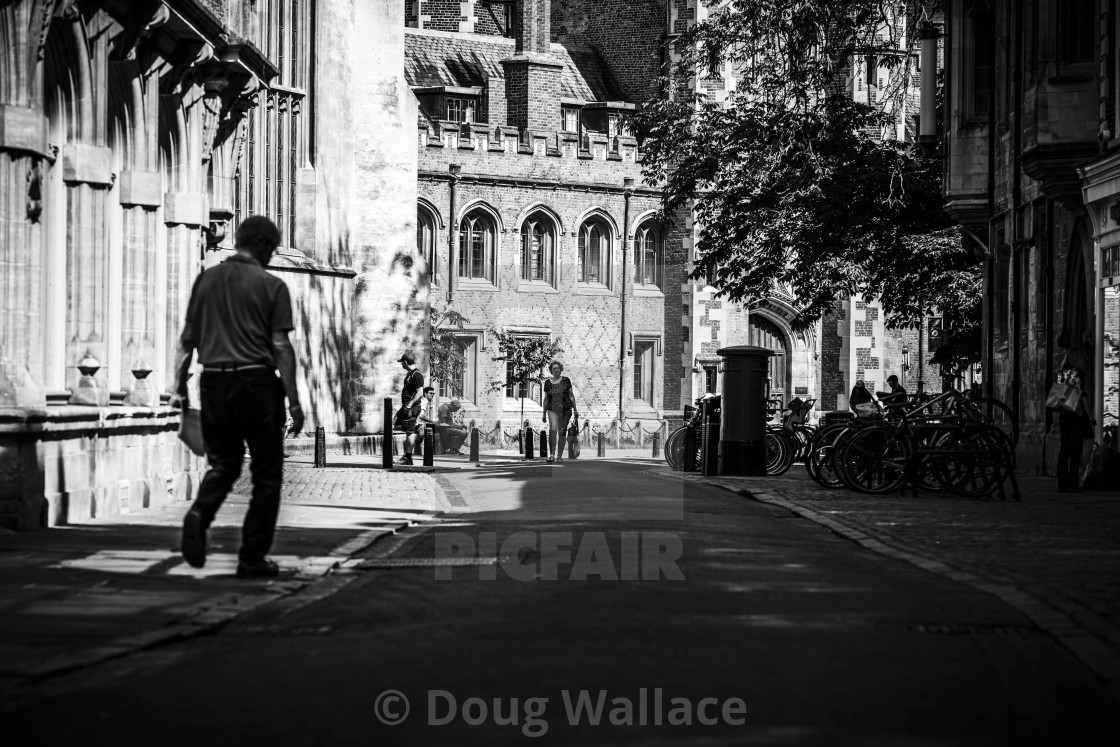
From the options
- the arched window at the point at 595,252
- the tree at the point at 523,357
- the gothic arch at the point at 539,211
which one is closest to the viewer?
the tree at the point at 523,357

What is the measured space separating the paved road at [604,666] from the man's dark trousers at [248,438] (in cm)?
51

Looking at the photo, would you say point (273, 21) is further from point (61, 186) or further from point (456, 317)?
point (61, 186)

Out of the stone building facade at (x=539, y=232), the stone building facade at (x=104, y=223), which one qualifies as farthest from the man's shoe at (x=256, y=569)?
the stone building facade at (x=539, y=232)

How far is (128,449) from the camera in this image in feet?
49.1

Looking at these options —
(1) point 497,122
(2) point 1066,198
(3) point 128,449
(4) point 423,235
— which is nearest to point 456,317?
(4) point 423,235

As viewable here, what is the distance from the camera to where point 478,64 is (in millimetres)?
61844

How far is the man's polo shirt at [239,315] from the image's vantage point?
9.14 m

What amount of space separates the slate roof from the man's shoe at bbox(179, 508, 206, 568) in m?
51.8

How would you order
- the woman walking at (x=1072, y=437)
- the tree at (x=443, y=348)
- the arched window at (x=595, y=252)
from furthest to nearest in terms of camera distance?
the arched window at (x=595, y=252)
the tree at (x=443, y=348)
the woman walking at (x=1072, y=437)

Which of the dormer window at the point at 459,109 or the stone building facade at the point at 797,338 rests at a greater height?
the dormer window at the point at 459,109

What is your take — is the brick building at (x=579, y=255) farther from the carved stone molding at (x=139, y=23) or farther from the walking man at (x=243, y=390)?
the walking man at (x=243, y=390)

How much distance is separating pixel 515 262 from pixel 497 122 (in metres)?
5.13

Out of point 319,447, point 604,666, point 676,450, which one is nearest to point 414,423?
point 319,447

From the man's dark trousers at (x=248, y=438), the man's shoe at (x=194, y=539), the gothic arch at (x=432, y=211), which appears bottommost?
the man's shoe at (x=194, y=539)
